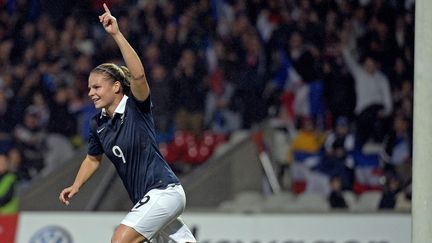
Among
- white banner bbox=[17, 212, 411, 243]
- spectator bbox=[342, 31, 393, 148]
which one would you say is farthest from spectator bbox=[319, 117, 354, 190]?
white banner bbox=[17, 212, 411, 243]

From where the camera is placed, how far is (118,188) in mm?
13523

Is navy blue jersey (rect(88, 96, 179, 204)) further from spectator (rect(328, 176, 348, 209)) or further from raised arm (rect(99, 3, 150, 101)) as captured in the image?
spectator (rect(328, 176, 348, 209))

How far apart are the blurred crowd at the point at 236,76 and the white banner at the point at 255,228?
1906mm

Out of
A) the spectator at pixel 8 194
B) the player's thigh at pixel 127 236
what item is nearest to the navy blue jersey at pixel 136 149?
the player's thigh at pixel 127 236

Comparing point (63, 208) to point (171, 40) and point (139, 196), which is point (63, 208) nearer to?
point (171, 40)

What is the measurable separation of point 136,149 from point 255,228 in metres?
4.41

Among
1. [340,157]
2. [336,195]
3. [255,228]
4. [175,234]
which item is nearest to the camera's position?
[175,234]

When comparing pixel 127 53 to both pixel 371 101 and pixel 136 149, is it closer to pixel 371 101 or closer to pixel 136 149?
pixel 136 149

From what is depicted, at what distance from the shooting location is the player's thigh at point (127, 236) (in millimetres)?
7531

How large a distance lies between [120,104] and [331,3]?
984 cm

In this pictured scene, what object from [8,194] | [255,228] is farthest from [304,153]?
[8,194]

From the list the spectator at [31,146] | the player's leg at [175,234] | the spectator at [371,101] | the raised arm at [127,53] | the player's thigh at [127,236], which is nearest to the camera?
the raised arm at [127,53]

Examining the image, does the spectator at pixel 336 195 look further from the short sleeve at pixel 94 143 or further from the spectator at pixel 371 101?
the short sleeve at pixel 94 143

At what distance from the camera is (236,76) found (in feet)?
52.6
